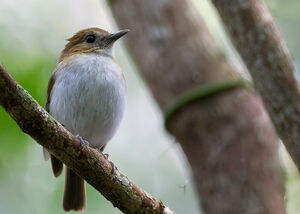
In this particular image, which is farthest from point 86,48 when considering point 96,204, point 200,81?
point 96,204

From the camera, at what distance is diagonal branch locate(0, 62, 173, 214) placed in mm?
2591

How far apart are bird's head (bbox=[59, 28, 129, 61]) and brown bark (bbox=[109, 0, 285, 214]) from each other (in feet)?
0.85

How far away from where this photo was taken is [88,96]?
4.11 m

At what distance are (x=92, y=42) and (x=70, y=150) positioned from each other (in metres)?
2.31

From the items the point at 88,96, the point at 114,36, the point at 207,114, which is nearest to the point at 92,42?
the point at 114,36

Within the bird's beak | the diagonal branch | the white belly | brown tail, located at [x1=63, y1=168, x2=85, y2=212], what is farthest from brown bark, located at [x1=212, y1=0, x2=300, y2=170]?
brown tail, located at [x1=63, y1=168, x2=85, y2=212]

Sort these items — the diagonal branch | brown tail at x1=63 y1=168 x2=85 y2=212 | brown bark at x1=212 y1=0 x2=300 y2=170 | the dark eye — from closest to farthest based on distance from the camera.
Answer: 1. the diagonal branch
2. brown bark at x1=212 y1=0 x2=300 y2=170
3. brown tail at x1=63 y1=168 x2=85 y2=212
4. the dark eye

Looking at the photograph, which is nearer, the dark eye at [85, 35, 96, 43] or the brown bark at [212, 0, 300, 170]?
the brown bark at [212, 0, 300, 170]

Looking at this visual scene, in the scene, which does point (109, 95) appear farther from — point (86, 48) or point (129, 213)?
point (129, 213)

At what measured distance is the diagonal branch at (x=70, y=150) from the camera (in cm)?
259

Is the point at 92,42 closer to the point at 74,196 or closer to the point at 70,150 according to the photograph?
the point at 74,196

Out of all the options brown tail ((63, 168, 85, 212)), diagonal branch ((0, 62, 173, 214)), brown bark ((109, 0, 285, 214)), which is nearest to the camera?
diagonal branch ((0, 62, 173, 214))

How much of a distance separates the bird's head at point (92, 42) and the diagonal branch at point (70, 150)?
199 centimetres

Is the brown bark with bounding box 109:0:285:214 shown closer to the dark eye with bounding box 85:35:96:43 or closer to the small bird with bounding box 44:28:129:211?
the dark eye with bounding box 85:35:96:43
